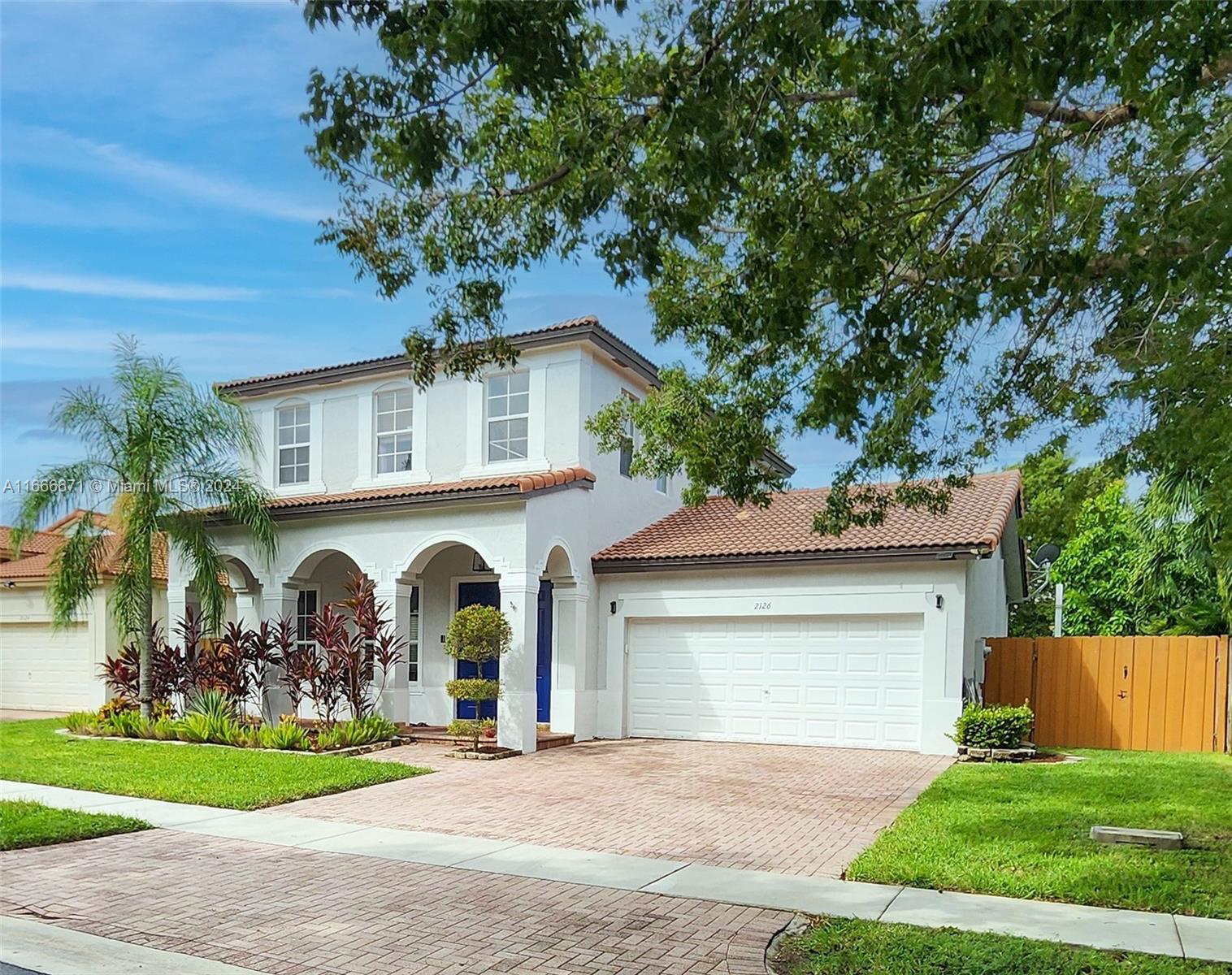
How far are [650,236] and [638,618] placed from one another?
12630 millimetres

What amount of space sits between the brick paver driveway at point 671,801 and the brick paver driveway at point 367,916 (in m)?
1.67

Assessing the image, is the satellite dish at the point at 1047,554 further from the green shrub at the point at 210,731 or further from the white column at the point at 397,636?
the green shrub at the point at 210,731

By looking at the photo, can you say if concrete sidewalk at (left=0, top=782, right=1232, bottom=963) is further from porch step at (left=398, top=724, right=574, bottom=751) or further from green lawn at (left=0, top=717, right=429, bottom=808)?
porch step at (left=398, top=724, right=574, bottom=751)

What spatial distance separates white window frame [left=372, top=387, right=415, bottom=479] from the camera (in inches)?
794

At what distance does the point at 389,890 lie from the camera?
7555 mm

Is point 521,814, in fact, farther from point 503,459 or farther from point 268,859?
point 503,459

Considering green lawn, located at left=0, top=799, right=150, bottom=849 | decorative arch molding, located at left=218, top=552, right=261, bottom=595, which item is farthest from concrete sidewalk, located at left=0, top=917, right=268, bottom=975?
decorative arch molding, located at left=218, top=552, right=261, bottom=595

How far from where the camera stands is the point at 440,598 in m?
19.9

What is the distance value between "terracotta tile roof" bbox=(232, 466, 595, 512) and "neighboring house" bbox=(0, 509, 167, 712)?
610cm

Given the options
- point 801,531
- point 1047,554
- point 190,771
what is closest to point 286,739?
point 190,771

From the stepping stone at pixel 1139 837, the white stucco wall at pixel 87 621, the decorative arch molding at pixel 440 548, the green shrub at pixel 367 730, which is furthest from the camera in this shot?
the white stucco wall at pixel 87 621

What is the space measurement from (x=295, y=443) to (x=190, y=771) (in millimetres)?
9679

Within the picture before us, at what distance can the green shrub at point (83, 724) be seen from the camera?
18.0 m

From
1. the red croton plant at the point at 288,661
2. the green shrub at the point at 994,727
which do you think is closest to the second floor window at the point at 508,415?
the red croton plant at the point at 288,661
